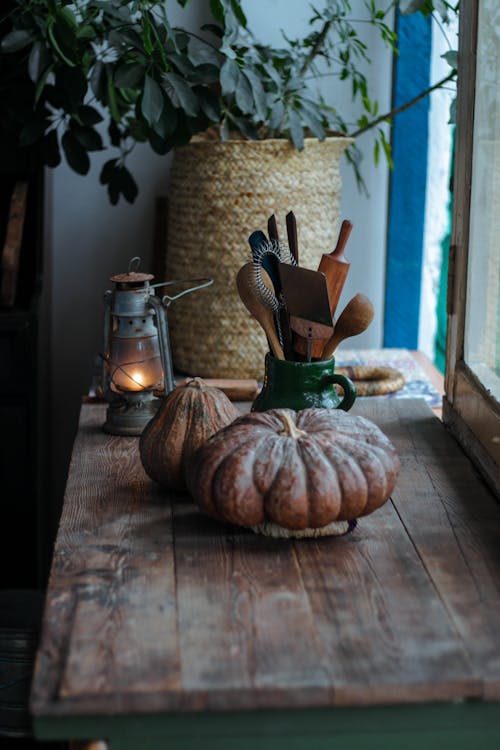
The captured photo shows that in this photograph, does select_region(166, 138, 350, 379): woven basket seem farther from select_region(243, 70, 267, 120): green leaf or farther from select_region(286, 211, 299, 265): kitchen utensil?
select_region(286, 211, 299, 265): kitchen utensil

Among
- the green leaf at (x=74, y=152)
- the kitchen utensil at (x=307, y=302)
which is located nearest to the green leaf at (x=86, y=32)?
the green leaf at (x=74, y=152)

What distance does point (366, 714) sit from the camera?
2.79ft

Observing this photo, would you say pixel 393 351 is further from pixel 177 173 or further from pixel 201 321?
pixel 177 173

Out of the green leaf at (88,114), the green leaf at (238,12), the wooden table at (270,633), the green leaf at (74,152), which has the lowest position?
the wooden table at (270,633)

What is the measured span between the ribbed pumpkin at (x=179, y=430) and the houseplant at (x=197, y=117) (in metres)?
0.64

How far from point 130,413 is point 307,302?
0.38 m

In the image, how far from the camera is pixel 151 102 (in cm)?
173

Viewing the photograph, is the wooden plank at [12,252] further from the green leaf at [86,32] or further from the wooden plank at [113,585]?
the wooden plank at [113,585]

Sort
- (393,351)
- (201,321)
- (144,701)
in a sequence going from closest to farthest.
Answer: (144,701), (201,321), (393,351)

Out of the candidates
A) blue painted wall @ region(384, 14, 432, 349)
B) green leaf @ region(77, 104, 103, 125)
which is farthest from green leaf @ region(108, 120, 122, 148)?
blue painted wall @ region(384, 14, 432, 349)

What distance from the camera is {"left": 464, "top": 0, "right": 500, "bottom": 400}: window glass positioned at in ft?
4.56

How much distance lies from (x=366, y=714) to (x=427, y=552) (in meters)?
0.29

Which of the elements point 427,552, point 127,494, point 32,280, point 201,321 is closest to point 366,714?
point 427,552

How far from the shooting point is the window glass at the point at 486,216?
1391 millimetres
